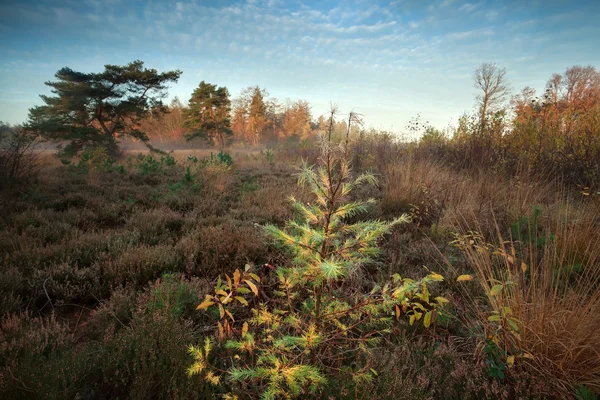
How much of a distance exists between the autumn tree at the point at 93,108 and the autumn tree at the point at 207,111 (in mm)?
11118

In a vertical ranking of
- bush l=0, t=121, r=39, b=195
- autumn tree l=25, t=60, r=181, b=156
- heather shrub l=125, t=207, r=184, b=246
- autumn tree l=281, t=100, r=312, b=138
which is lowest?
heather shrub l=125, t=207, r=184, b=246

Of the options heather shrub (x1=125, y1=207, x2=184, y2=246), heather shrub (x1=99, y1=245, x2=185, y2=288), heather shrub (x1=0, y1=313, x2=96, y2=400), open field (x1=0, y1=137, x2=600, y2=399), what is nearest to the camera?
heather shrub (x1=0, y1=313, x2=96, y2=400)

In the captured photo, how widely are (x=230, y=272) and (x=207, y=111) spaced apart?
30.6 meters

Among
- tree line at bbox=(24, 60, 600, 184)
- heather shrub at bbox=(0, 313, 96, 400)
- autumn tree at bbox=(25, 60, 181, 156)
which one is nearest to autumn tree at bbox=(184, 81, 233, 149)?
tree line at bbox=(24, 60, 600, 184)

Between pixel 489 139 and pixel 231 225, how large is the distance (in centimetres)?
703

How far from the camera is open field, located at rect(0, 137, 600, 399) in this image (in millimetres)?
1479

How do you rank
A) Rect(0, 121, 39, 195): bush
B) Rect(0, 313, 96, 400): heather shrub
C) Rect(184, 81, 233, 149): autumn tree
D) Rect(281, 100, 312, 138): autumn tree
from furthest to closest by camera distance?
1. Rect(281, 100, 312, 138): autumn tree
2. Rect(184, 81, 233, 149): autumn tree
3. Rect(0, 121, 39, 195): bush
4. Rect(0, 313, 96, 400): heather shrub

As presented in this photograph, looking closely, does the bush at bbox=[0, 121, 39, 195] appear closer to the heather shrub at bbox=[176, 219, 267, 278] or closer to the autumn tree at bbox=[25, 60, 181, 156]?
the heather shrub at bbox=[176, 219, 267, 278]

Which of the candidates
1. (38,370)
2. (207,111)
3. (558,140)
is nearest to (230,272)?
(38,370)

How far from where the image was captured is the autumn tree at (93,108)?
50.0 feet

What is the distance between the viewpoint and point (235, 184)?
8375mm

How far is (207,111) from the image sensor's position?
29.9 meters

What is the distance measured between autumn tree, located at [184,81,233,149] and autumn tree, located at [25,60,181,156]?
36.5 feet

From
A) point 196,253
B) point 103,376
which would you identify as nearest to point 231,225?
point 196,253
